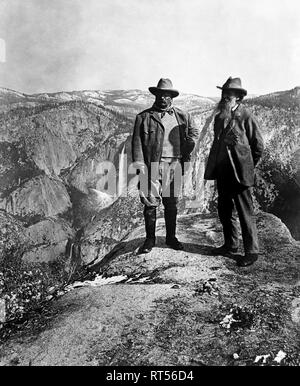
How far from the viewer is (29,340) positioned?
3.24m

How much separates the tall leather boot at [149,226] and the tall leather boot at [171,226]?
0.20 meters

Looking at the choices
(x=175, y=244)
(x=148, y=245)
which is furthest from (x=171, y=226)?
(x=148, y=245)

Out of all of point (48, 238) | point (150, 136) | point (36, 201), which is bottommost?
point (48, 238)

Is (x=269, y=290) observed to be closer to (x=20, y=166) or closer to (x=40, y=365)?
(x=40, y=365)

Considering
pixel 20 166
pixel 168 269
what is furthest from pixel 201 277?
pixel 20 166

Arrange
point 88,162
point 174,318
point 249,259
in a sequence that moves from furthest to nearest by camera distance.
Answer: point 88,162, point 249,259, point 174,318

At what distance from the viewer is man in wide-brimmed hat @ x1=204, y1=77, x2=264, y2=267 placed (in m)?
4.38

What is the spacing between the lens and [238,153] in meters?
4.36

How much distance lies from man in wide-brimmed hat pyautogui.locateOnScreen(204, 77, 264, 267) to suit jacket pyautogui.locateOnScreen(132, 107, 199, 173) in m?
0.43

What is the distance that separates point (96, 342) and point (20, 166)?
25063 mm

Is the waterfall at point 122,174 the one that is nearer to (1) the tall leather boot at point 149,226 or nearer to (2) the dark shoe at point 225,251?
(1) the tall leather boot at point 149,226

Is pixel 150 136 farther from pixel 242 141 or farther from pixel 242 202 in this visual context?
pixel 242 202

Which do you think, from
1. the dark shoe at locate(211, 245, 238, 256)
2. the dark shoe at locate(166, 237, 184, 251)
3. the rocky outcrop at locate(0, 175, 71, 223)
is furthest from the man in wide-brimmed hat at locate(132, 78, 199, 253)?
the rocky outcrop at locate(0, 175, 71, 223)

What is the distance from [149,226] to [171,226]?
32 centimetres
